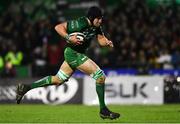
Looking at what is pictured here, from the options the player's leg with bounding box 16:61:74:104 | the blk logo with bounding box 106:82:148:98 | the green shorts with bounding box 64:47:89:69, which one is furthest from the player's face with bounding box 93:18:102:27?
the blk logo with bounding box 106:82:148:98

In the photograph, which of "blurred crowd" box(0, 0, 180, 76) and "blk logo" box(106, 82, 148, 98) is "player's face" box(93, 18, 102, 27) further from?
"blurred crowd" box(0, 0, 180, 76)

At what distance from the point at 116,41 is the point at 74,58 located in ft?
44.0

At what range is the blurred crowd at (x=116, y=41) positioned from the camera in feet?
83.0

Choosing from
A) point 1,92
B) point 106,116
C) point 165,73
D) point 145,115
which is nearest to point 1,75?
point 1,92

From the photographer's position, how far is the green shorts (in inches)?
528

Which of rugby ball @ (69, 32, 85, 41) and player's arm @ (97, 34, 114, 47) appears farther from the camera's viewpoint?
player's arm @ (97, 34, 114, 47)

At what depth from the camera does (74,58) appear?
13.5 meters

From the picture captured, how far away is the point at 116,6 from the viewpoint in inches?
1163

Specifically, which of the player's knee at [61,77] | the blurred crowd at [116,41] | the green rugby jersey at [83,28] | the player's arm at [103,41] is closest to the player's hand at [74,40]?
the green rugby jersey at [83,28]

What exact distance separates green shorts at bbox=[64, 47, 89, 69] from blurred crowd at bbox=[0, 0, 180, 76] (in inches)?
420

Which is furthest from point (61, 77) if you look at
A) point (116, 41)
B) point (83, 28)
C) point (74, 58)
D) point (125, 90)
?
point (116, 41)

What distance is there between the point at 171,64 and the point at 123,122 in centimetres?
1209

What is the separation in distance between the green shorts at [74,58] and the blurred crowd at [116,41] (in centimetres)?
1066

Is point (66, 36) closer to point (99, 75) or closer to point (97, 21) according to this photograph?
point (97, 21)
